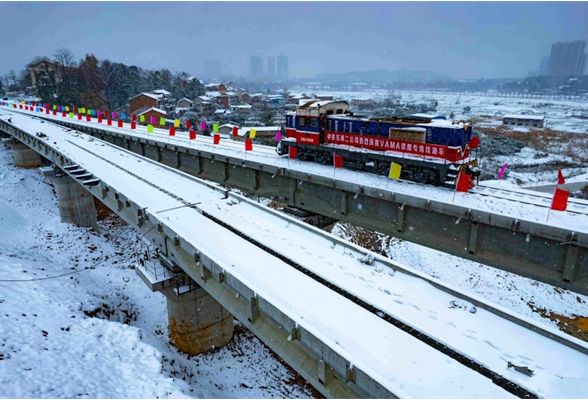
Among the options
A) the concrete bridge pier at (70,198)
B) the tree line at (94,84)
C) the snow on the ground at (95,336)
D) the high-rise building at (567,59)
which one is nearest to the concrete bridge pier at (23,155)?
the snow on the ground at (95,336)

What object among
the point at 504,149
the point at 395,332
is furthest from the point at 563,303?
the point at 504,149

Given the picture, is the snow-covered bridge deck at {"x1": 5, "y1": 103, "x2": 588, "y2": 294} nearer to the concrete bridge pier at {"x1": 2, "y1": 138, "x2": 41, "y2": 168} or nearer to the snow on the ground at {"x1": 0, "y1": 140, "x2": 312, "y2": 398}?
the snow on the ground at {"x1": 0, "y1": 140, "x2": 312, "y2": 398}

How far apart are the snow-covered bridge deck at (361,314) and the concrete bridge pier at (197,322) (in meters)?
3.76

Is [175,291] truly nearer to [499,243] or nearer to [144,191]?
[144,191]

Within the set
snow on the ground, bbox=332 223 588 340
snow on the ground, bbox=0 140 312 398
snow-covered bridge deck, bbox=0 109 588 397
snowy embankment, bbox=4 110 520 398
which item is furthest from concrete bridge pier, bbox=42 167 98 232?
snow on the ground, bbox=332 223 588 340

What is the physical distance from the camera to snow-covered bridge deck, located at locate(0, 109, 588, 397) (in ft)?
23.2

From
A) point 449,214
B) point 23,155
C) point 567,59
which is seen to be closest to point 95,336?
point 449,214

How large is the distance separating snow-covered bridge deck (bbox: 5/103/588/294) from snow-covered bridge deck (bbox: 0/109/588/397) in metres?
5.21

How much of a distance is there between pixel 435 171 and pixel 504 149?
46.7m

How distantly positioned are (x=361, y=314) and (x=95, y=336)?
1013cm

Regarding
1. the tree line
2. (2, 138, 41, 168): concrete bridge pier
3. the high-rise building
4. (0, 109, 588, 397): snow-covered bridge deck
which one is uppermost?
the high-rise building

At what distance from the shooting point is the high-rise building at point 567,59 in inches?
6585

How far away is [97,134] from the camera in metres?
45.8

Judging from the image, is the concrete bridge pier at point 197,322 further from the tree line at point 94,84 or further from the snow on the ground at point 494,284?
the tree line at point 94,84
